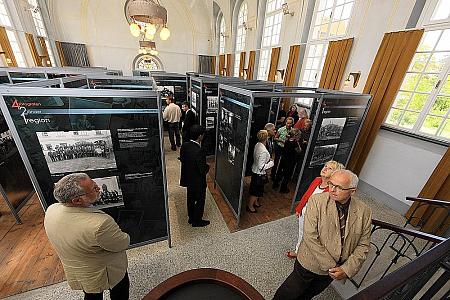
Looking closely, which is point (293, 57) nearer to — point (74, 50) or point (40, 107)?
point (40, 107)

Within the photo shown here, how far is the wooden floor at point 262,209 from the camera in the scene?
3139mm

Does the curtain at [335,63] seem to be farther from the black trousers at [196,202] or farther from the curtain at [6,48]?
the curtain at [6,48]

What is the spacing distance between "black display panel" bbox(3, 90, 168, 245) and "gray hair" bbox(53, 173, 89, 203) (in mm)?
636

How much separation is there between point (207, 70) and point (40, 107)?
49.2ft

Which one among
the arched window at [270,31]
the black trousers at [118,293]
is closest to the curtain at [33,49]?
the arched window at [270,31]

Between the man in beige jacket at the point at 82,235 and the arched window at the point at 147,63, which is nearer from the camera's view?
the man in beige jacket at the point at 82,235

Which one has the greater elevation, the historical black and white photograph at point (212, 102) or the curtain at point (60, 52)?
the curtain at point (60, 52)

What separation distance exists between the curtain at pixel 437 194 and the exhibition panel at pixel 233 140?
3.19m

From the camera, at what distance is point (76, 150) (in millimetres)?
1712

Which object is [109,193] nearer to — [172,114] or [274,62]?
[172,114]

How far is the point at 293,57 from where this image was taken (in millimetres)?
6551

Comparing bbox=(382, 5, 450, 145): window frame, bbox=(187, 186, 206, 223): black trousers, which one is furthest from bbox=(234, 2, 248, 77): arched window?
bbox=(187, 186, 206, 223): black trousers

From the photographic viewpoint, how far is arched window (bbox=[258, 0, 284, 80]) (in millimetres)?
7609

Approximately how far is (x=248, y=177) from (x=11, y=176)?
4.19m
